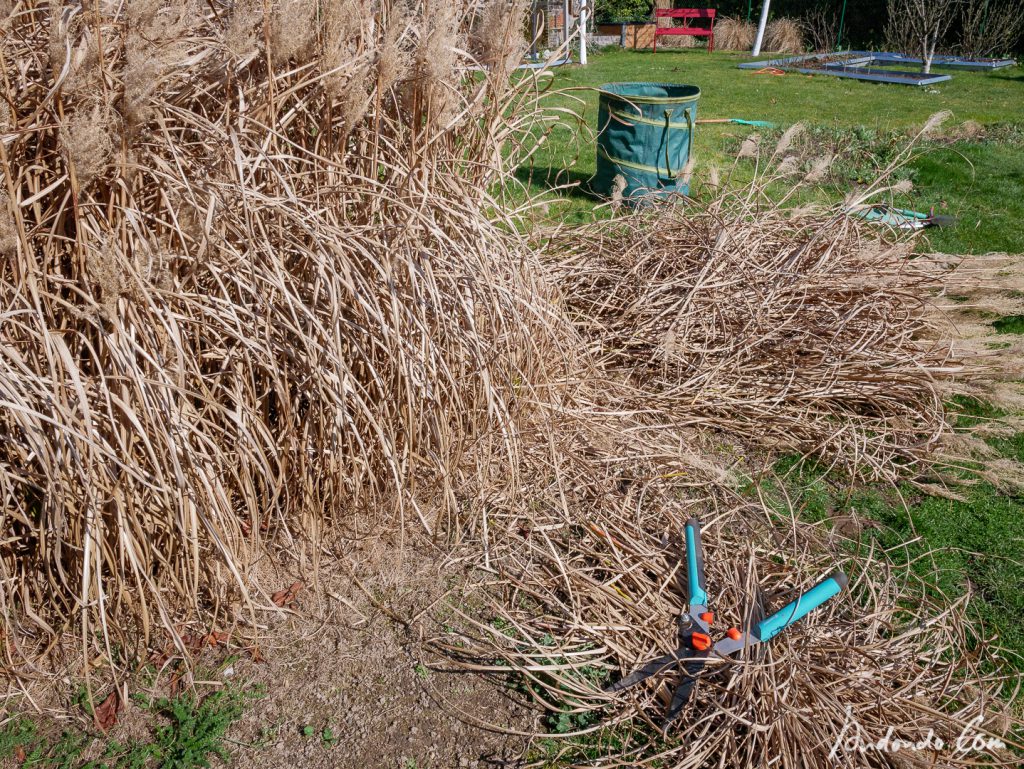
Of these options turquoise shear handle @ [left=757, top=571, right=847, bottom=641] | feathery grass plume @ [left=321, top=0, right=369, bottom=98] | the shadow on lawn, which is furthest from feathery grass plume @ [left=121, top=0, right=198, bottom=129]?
the shadow on lawn

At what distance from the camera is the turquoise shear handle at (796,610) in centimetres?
195

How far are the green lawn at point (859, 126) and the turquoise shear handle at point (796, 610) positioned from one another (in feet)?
5.41

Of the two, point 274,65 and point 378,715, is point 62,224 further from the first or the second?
point 378,715

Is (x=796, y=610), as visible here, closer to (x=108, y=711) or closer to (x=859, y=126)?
(x=108, y=711)

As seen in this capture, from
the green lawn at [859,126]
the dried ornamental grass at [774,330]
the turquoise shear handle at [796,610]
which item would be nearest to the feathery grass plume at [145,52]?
the green lawn at [859,126]

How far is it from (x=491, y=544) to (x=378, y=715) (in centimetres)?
68

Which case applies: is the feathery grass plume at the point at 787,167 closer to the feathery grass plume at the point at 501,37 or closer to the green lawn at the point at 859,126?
the green lawn at the point at 859,126

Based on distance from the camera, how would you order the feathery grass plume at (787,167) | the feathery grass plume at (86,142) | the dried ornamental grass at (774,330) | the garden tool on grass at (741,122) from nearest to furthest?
the feathery grass plume at (86,142) < the dried ornamental grass at (774,330) < the feathery grass plume at (787,167) < the garden tool on grass at (741,122)

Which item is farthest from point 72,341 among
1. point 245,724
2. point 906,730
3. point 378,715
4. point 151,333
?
point 906,730

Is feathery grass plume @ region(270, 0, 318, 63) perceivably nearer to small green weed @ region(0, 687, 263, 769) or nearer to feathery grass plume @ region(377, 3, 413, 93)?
feathery grass plume @ region(377, 3, 413, 93)

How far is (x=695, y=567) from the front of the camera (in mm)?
2215

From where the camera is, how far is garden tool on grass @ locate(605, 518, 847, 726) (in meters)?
1.94

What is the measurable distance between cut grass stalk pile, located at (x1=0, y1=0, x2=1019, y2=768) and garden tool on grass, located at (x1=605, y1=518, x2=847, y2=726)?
0.05m

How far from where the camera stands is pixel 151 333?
78.2 inches
